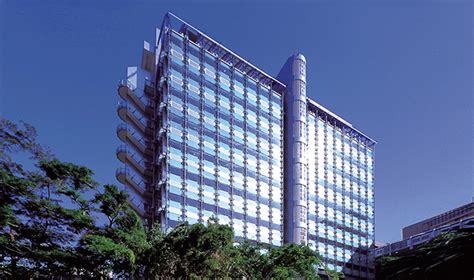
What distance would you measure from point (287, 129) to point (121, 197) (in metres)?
40.1

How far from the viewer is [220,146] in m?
57.0

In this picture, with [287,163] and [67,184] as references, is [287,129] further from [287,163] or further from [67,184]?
[67,184]

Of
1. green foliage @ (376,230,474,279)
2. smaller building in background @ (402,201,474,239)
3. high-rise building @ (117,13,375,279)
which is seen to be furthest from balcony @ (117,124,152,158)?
smaller building in background @ (402,201,474,239)

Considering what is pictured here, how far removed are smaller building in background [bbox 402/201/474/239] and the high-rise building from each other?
2622 centimetres

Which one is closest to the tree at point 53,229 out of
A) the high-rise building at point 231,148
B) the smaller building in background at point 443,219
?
the high-rise building at point 231,148

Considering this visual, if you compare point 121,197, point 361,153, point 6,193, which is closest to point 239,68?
point 361,153

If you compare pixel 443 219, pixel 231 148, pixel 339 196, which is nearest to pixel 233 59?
pixel 231 148

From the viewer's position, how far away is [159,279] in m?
28.1

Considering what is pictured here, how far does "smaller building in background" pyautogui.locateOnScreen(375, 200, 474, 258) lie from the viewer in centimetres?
6230

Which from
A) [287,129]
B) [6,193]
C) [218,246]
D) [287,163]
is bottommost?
[218,246]

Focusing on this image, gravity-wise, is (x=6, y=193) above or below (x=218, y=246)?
above

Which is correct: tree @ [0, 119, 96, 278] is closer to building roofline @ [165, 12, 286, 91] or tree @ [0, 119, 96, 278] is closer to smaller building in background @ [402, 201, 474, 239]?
building roofline @ [165, 12, 286, 91]

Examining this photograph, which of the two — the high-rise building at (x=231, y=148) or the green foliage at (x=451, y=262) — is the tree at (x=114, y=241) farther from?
the green foliage at (x=451, y=262)

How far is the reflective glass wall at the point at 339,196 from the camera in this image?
228ft
